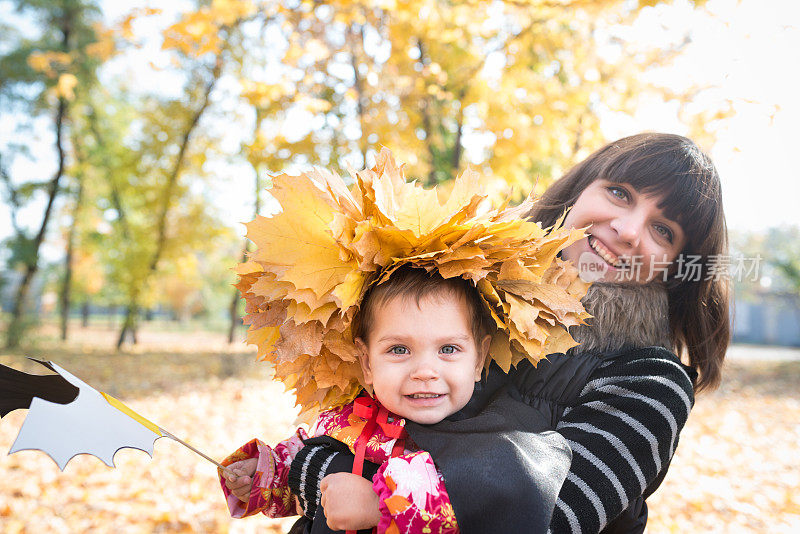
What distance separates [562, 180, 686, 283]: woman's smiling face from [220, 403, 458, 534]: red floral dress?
0.83 metres

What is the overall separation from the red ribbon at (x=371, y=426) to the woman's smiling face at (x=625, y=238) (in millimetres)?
783

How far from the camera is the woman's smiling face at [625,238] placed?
1.71 meters

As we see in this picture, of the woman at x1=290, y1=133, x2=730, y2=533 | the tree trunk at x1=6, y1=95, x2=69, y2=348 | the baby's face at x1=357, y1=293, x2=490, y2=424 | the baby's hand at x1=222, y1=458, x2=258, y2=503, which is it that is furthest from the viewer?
the tree trunk at x1=6, y1=95, x2=69, y2=348

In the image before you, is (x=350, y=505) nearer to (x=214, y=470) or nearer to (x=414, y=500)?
(x=414, y=500)

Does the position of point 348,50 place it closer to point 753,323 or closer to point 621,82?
point 621,82

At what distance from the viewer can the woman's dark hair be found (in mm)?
1724

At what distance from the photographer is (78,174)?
16.3 m

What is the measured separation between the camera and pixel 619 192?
1787mm

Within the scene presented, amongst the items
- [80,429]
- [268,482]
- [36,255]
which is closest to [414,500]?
[268,482]

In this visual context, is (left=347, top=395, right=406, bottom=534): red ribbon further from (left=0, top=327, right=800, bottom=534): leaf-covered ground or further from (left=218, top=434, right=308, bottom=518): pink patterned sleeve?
(left=0, top=327, right=800, bottom=534): leaf-covered ground

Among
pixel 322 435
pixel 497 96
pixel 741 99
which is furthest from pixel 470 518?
pixel 497 96

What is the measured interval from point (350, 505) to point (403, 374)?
319 millimetres

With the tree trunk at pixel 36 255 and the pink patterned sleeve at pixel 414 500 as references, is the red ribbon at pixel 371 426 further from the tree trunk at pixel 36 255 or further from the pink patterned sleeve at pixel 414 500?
the tree trunk at pixel 36 255

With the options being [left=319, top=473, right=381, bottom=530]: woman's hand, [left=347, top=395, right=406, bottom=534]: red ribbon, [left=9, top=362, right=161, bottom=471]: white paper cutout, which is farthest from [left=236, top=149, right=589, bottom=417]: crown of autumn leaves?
[left=9, top=362, right=161, bottom=471]: white paper cutout
